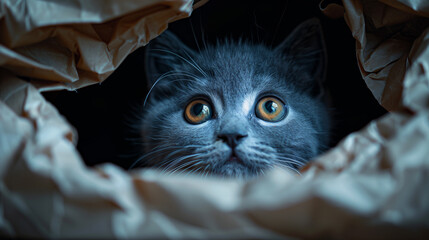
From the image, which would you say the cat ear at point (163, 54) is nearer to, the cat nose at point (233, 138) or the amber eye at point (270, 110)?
the amber eye at point (270, 110)

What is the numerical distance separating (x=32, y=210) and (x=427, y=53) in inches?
Result: 38.0

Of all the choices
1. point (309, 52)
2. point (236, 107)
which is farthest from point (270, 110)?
point (309, 52)

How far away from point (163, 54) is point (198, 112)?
453 mm

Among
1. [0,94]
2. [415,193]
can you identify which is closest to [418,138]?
[415,193]

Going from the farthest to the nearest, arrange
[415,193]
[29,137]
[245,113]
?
[245,113]
[29,137]
[415,193]

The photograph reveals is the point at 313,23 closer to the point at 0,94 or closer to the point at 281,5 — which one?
the point at 281,5

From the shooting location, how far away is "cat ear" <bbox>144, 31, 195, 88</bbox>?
5.23ft

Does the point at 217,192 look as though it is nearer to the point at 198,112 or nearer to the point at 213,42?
the point at 198,112

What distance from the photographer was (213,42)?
186cm

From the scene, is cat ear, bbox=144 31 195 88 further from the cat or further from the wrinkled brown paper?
the wrinkled brown paper

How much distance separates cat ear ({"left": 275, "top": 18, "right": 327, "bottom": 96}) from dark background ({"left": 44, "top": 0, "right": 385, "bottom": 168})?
134mm

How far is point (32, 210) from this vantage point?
0.68 metres

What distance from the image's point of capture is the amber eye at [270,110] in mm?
1325

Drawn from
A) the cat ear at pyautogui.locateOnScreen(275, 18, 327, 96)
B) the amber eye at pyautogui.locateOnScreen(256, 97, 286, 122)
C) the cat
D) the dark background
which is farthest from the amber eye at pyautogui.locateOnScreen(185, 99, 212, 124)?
the cat ear at pyautogui.locateOnScreen(275, 18, 327, 96)
